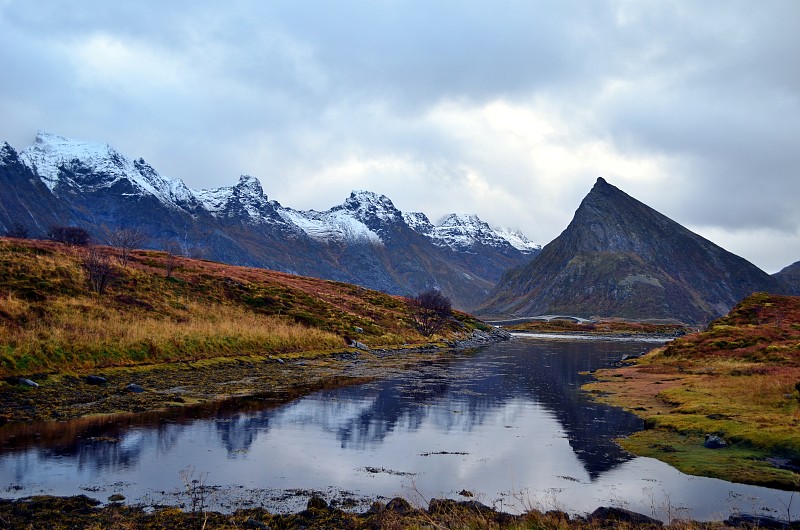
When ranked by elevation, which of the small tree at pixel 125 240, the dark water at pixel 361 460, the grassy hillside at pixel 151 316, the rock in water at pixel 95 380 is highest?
the small tree at pixel 125 240

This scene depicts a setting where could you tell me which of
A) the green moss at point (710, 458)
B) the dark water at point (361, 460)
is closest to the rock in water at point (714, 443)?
the green moss at point (710, 458)

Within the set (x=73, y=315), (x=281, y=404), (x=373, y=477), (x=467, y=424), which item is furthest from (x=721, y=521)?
(x=73, y=315)

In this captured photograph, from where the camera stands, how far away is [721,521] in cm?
1387

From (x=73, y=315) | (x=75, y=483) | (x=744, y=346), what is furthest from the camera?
(x=744, y=346)

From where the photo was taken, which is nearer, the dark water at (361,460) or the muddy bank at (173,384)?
the dark water at (361,460)

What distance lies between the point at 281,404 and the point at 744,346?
5115 centimetres

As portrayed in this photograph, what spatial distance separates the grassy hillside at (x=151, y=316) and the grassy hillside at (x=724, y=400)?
31.7 metres

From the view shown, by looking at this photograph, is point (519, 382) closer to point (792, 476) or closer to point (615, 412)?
point (615, 412)

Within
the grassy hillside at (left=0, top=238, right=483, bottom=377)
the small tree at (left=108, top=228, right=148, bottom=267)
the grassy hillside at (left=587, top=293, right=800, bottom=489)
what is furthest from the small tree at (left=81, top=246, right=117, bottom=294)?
the grassy hillside at (left=587, top=293, right=800, bottom=489)

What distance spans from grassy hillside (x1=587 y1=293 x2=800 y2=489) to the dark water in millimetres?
1545

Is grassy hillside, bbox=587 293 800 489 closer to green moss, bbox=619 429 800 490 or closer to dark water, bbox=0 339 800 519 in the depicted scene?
green moss, bbox=619 429 800 490

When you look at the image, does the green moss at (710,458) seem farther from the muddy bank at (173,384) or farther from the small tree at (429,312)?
the small tree at (429,312)

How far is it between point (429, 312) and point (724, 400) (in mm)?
71442

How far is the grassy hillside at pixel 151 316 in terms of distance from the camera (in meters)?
36.4
